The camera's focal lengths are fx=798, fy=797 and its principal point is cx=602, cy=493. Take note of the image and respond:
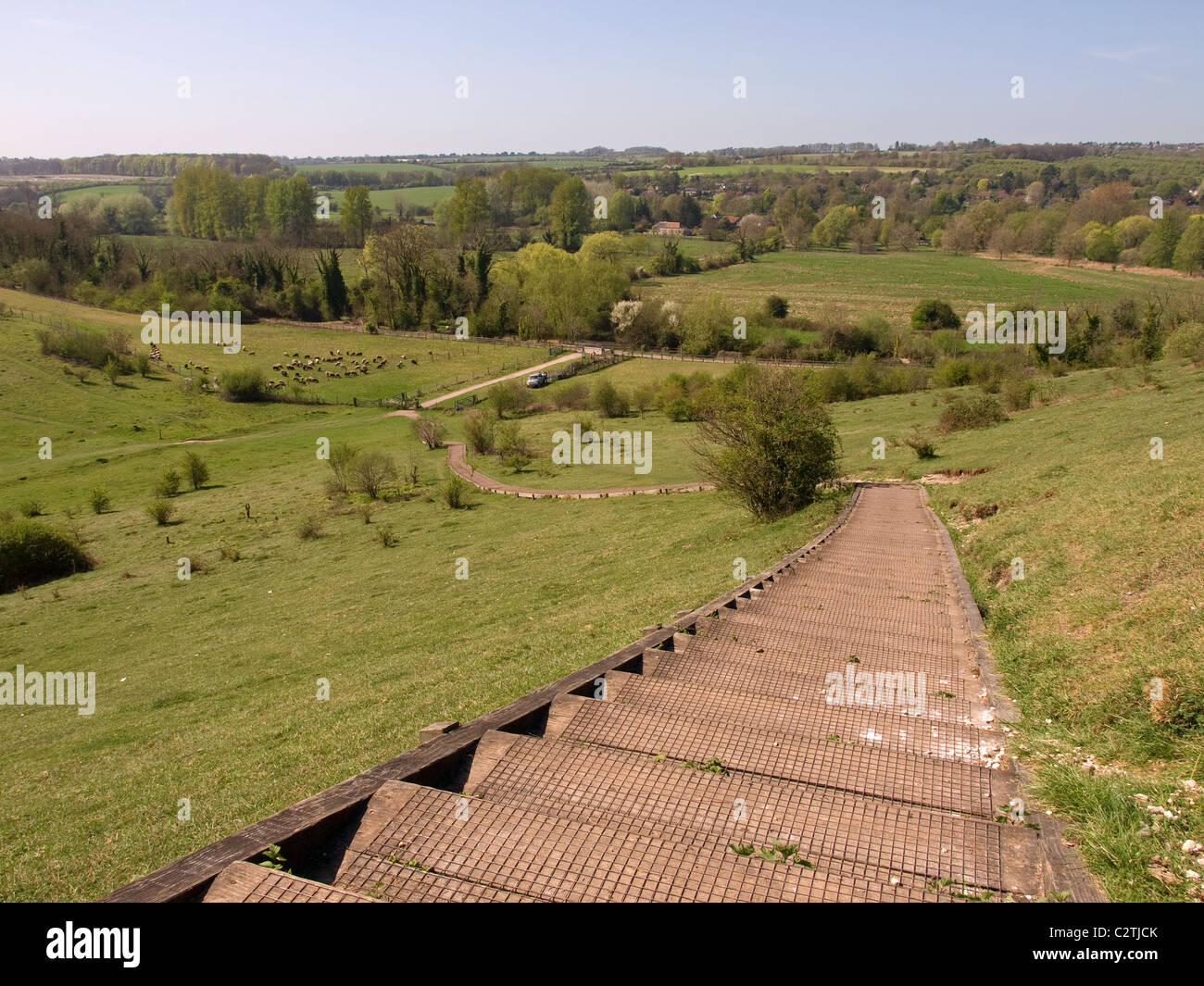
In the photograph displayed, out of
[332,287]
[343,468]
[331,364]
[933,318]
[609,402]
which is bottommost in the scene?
[343,468]

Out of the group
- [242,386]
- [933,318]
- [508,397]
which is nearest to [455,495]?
[508,397]

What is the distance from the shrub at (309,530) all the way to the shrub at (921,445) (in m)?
25.2

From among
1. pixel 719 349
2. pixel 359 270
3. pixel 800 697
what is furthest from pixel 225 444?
pixel 359 270

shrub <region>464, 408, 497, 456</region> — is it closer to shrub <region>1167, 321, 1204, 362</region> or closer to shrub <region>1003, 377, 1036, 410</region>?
shrub <region>1003, 377, 1036, 410</region>

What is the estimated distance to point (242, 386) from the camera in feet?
219

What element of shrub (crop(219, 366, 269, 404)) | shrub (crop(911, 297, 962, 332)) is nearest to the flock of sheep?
shrub (crop(219, 366, 269, 404))

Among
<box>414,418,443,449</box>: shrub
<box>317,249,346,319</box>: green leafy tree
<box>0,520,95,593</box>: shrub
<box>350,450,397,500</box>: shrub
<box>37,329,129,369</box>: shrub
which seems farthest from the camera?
<box>317,249,346,319</box>: green leafy tree

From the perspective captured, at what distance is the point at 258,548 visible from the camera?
110ft

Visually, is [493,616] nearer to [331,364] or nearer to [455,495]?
[455,495]

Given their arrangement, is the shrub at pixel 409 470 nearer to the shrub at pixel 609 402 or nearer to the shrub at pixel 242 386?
the shrub at pixel 609 402

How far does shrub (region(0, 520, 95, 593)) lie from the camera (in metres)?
32.0

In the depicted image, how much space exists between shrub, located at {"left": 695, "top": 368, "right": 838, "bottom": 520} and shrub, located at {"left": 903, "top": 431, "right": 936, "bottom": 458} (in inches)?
336

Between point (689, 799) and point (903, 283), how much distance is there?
400ft
